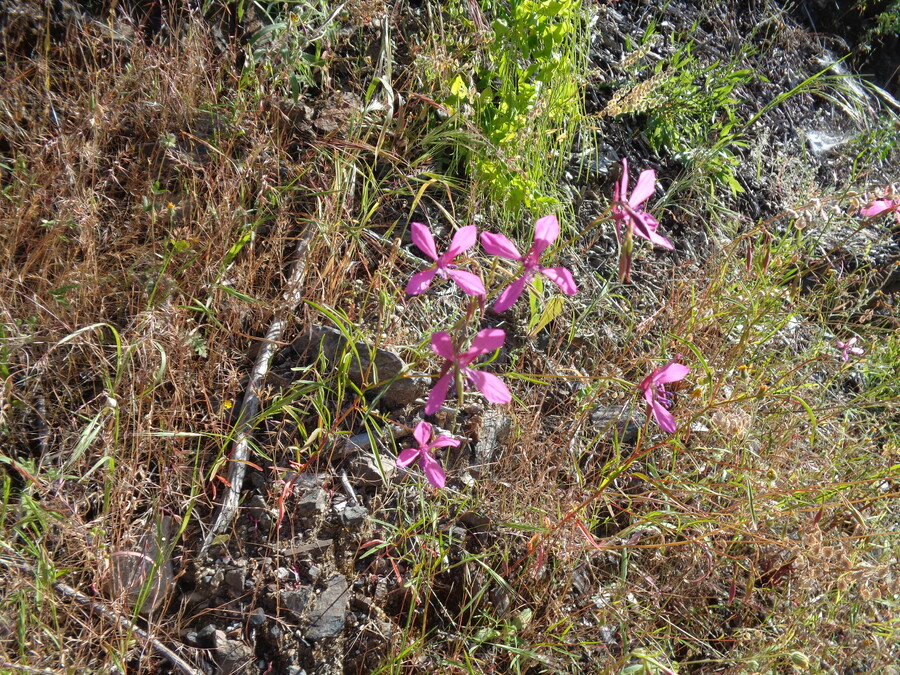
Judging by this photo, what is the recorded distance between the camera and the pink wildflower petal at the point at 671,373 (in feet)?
4.16

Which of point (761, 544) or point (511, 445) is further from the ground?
point (511, 445)

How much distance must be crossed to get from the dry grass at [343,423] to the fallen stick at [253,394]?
39 mm

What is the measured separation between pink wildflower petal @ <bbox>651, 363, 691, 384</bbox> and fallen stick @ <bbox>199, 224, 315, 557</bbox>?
3.22 feet

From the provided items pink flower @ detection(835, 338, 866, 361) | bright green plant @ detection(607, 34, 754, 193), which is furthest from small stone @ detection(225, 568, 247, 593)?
bright green plant @ detection(607, 34, 754, 193)

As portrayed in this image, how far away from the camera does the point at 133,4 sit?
195 cm

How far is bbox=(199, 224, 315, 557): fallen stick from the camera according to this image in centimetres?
148

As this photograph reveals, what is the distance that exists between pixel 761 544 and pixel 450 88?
1.72 m

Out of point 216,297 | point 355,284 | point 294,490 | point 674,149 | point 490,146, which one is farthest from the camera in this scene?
point 674,149

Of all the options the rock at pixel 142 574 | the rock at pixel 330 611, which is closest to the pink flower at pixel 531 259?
the rock at pixel 330 611

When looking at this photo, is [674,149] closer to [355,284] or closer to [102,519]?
[355,284]

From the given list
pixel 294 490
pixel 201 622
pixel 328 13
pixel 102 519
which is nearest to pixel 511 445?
pixel 294 490

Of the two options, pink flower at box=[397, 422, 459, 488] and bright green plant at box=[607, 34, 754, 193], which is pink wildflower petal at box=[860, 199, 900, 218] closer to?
bright green plant at box=[607, 34, 754, 193]

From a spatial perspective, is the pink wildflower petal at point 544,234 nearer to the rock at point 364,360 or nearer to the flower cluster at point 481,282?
the flower cluster at point 481,282

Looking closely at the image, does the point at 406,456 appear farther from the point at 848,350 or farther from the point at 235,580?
the point at 848,350
